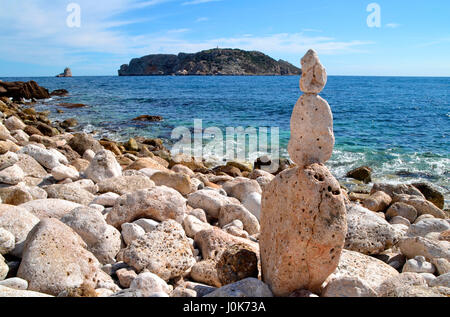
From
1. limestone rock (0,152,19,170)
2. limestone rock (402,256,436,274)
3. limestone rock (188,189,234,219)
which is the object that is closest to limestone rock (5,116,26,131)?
limestone rock (0,152,19,170)

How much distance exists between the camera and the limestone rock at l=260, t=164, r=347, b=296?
347 centimetres

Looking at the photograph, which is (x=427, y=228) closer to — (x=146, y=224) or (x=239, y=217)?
(x=239, y=217)

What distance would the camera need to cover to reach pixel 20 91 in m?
36.4

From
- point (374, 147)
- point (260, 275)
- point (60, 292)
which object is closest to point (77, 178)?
point (60, 292)

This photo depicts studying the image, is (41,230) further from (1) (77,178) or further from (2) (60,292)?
(1) (77,178)

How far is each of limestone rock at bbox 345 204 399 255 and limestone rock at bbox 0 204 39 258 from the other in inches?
165

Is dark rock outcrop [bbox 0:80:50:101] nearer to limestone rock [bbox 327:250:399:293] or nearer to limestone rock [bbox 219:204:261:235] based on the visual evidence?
limestone rock [bbox 219:204:261:235]

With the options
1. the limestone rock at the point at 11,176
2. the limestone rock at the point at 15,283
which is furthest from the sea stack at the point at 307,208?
the limestone rock at the point at 11,176

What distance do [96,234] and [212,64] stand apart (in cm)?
12562

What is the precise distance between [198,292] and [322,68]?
8.33 ft

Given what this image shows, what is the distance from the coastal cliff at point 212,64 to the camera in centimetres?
12569

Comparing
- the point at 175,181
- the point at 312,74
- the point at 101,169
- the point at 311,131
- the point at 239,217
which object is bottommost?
the point at 239,217

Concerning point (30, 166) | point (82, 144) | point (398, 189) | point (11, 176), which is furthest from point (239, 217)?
point (82, 144)
